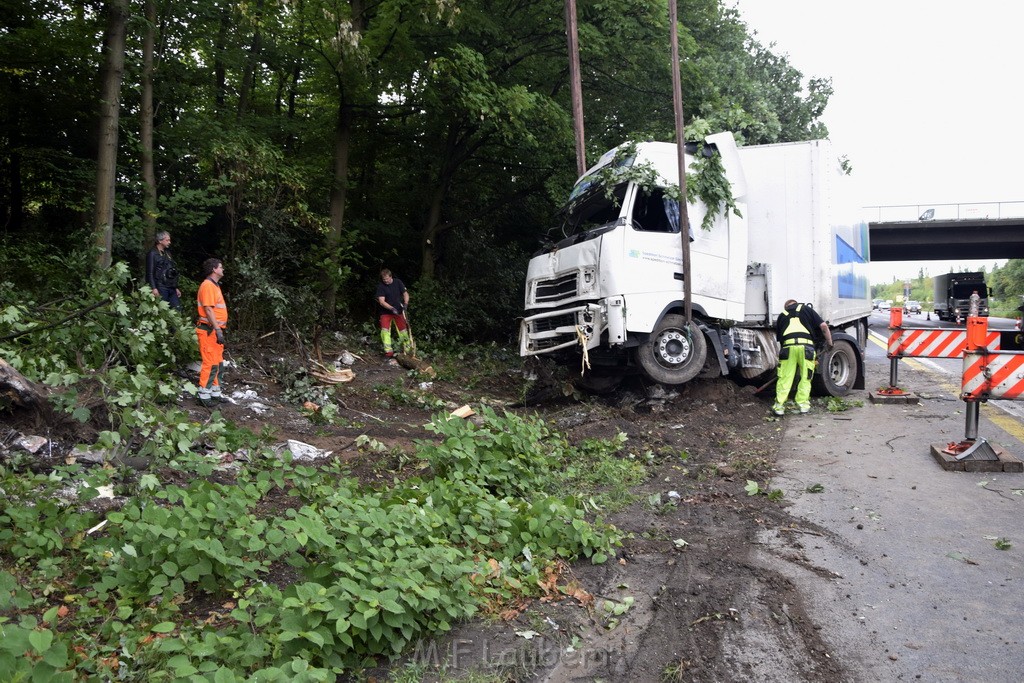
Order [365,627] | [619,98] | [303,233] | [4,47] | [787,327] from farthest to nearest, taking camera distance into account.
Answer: [619,98] → [303,233] → [4,47] → [787,327] → [365,627]

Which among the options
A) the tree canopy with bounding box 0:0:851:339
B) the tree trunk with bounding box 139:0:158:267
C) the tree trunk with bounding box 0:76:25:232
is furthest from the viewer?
the tree trunk with bounding box 0:76:25:232

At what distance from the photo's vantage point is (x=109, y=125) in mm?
8922

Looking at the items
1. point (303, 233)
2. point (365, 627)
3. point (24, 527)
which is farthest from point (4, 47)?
point (365, 627)

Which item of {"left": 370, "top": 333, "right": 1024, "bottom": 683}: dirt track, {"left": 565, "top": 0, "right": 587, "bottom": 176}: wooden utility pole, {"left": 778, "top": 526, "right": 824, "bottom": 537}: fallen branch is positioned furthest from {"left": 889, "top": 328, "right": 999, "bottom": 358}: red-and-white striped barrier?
{"left": 778, "top": 526, "right": 824, "bottom": 537}: fallen branch

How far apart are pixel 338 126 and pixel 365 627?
488 inches

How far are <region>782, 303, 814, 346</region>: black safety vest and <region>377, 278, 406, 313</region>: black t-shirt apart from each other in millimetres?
6198

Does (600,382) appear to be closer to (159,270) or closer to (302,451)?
(302,451)

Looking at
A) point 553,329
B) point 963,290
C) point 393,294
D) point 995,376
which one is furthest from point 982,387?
point 963,290

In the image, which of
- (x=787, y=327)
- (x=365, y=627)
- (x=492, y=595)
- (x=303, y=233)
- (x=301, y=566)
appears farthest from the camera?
(x=303, y=233)

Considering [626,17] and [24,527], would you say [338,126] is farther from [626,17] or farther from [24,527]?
[24,527]

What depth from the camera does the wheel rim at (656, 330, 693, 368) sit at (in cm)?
956

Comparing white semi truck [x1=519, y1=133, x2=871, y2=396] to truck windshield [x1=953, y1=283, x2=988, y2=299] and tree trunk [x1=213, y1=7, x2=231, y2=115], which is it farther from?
truck windshield [x1=953, y1=283, x2=988, y2=299]

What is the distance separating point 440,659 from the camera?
330cm

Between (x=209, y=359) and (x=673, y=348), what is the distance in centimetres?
550
